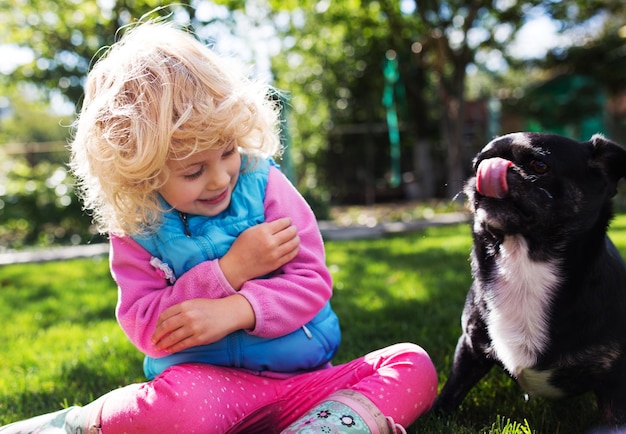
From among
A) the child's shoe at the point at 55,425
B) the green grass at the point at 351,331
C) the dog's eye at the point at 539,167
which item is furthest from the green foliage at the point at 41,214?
the dog's eye at the point at 539,167

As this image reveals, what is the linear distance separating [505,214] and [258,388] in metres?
0.96

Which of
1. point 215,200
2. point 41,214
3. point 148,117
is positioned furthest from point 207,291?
Result: point 41,214

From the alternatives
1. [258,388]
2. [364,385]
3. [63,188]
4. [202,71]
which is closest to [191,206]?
[202,71]

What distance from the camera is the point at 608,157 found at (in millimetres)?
1741

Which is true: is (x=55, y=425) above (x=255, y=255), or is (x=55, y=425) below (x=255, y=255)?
below

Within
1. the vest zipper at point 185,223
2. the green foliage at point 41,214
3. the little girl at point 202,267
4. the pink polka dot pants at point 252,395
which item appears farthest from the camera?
the green foliage at point 41,214

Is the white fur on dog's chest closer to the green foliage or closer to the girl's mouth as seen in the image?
the girl's mouth

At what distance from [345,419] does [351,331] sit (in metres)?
1.30

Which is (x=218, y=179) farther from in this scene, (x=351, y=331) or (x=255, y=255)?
(x=351, y=331)

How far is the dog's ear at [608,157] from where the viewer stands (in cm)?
173

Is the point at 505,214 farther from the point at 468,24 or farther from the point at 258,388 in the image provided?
the point at 468,24

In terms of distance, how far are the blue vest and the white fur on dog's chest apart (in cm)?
62

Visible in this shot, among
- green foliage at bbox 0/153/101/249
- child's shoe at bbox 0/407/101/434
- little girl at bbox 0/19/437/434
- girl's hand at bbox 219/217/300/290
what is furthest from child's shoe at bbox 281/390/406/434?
green foliage at bbox 0/153/101/249

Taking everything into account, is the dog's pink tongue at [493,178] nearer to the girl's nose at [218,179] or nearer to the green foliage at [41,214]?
the girl's nose at [218,179]
